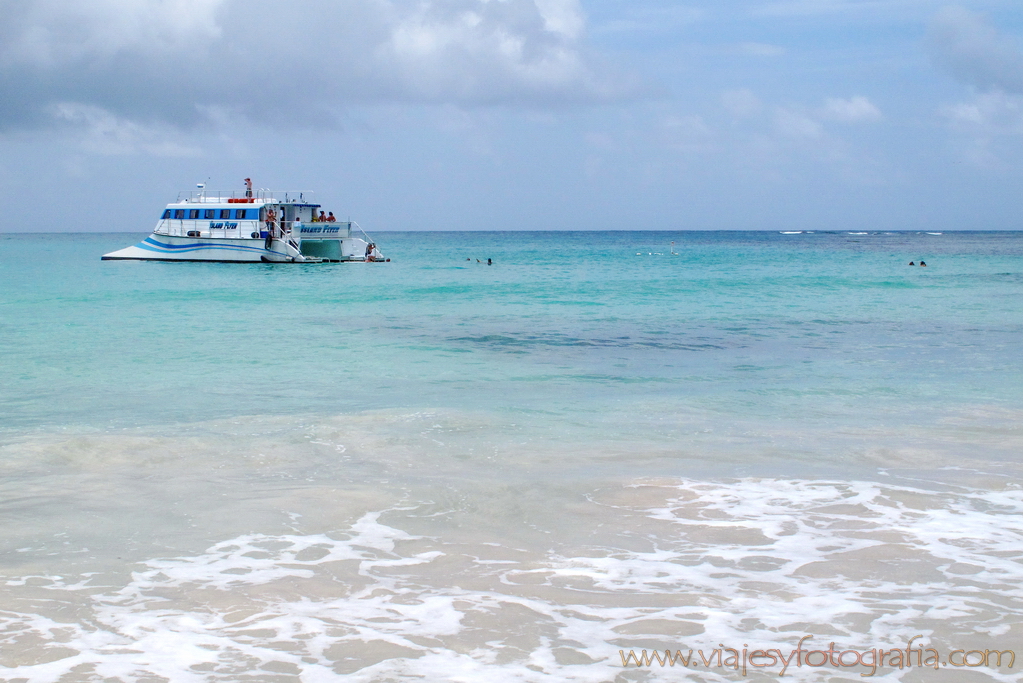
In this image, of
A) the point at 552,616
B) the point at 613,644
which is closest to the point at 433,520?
the point at 552,616

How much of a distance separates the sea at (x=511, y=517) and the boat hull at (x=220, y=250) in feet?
107

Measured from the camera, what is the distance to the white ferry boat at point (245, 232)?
4728 centimetres

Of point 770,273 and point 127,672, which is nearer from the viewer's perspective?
point 127,672

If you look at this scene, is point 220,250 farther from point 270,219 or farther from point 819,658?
point 819,658

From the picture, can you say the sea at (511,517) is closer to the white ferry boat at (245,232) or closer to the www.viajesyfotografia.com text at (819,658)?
the www.viajesyfotografia.com text at (819,658)

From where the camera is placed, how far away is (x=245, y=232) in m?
47.7

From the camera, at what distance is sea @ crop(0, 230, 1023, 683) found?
4.17 meters

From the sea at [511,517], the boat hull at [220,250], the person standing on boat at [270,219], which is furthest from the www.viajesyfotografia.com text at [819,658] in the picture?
the person standing on boat at [270,219]

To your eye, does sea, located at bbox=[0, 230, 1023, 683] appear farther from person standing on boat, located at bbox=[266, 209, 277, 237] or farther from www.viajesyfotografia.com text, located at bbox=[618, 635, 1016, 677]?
person standing on boat, located at bbox=[266, 209, 277, 237]

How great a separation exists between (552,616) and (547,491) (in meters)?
2.23

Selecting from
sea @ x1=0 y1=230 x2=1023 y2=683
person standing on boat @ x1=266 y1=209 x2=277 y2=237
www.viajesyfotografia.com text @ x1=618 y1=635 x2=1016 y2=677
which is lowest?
www.viajesyfotografia.com text @ x1=618 y1=635 x2=1016 y2=677

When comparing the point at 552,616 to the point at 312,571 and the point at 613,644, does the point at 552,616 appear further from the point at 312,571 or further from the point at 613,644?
the point at 312,571

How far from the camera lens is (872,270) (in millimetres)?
47375

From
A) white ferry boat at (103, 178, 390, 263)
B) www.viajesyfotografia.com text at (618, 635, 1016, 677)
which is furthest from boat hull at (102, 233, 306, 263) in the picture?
www.viajesyfotografia.com text at (618, 635, 1016, 677)
